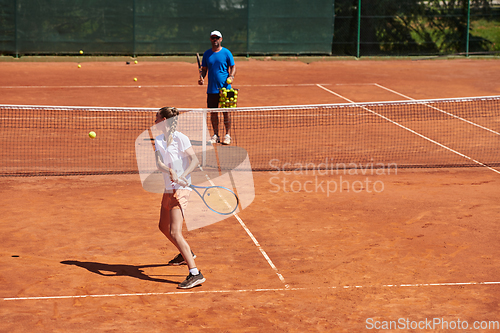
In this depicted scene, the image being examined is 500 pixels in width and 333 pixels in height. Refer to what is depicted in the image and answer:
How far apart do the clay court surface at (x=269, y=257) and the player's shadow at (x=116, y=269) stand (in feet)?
0.07

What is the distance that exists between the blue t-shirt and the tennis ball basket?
123 mm

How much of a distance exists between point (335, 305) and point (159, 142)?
8.07 ft

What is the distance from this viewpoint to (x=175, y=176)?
6383 millimetres

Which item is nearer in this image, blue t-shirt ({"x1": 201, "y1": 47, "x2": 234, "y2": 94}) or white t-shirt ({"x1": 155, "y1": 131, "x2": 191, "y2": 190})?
white t-shirt ({"x1": 155, "y1": 131, "x2": 191, "y2": 190})

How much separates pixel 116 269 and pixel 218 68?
651 centimetres

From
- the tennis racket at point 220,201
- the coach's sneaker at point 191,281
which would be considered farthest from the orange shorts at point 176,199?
the tennis racket at point 220,201

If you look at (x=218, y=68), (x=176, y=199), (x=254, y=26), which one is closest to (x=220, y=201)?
(x=176, y=199)

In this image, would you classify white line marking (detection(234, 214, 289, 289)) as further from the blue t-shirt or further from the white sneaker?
the blue t-shirt

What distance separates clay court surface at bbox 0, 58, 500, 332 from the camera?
5.93m

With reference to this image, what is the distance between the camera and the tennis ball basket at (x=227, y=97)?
12500mm

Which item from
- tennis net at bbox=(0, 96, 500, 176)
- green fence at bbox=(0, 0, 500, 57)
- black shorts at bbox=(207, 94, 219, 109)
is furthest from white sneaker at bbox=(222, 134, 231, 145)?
green fence at bbox=(0, 0, 500, 57)

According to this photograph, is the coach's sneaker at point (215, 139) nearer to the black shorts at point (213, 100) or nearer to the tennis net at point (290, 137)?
the tennis net at point (290, 137)

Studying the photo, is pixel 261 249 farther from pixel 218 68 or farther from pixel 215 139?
pixel 218 68

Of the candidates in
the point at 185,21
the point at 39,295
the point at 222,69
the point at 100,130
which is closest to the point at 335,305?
the point at 39,295
